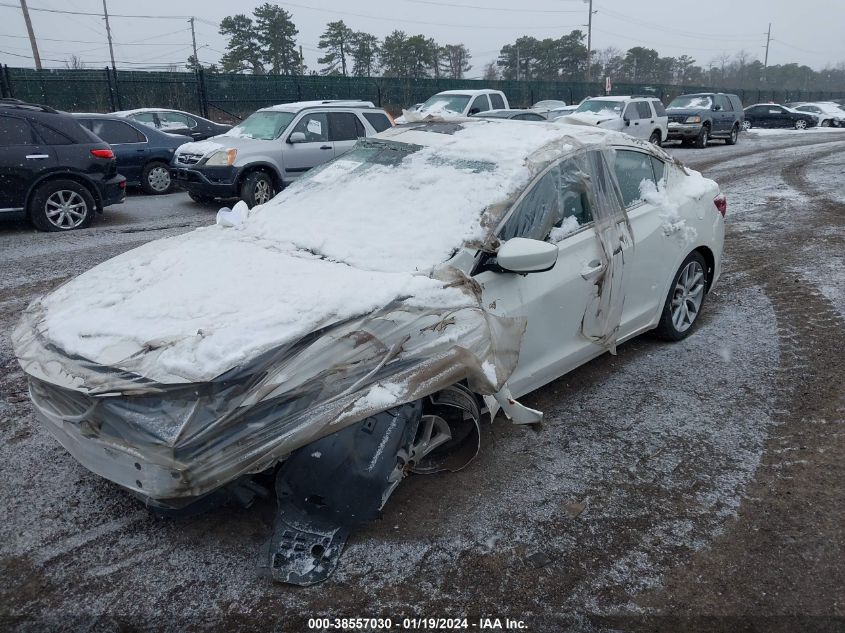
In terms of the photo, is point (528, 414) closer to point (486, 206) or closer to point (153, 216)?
point (486, 206)

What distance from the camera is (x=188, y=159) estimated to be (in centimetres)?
1093

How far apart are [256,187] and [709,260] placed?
287 inches

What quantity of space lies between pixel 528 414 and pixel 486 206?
1.10 m

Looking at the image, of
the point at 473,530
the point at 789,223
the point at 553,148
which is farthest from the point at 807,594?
the point at 789,223

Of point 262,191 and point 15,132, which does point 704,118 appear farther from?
point 15,132

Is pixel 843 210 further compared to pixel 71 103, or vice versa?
pixel 71 103

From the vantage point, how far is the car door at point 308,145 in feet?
34.9

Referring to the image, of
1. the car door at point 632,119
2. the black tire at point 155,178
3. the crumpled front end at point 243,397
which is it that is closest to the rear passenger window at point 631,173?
the crumpled front end at point 243,397

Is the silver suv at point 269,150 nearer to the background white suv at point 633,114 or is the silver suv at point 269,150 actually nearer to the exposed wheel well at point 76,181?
the exposed wheel well at point 76,181

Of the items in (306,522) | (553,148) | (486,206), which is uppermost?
(553,148)

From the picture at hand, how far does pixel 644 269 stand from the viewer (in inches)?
169

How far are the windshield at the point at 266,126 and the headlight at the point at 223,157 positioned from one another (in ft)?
2.31

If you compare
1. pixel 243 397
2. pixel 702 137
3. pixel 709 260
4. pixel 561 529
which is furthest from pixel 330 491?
pixel 702 137

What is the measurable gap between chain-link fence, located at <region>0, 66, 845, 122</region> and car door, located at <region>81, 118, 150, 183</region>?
10.8 metres
